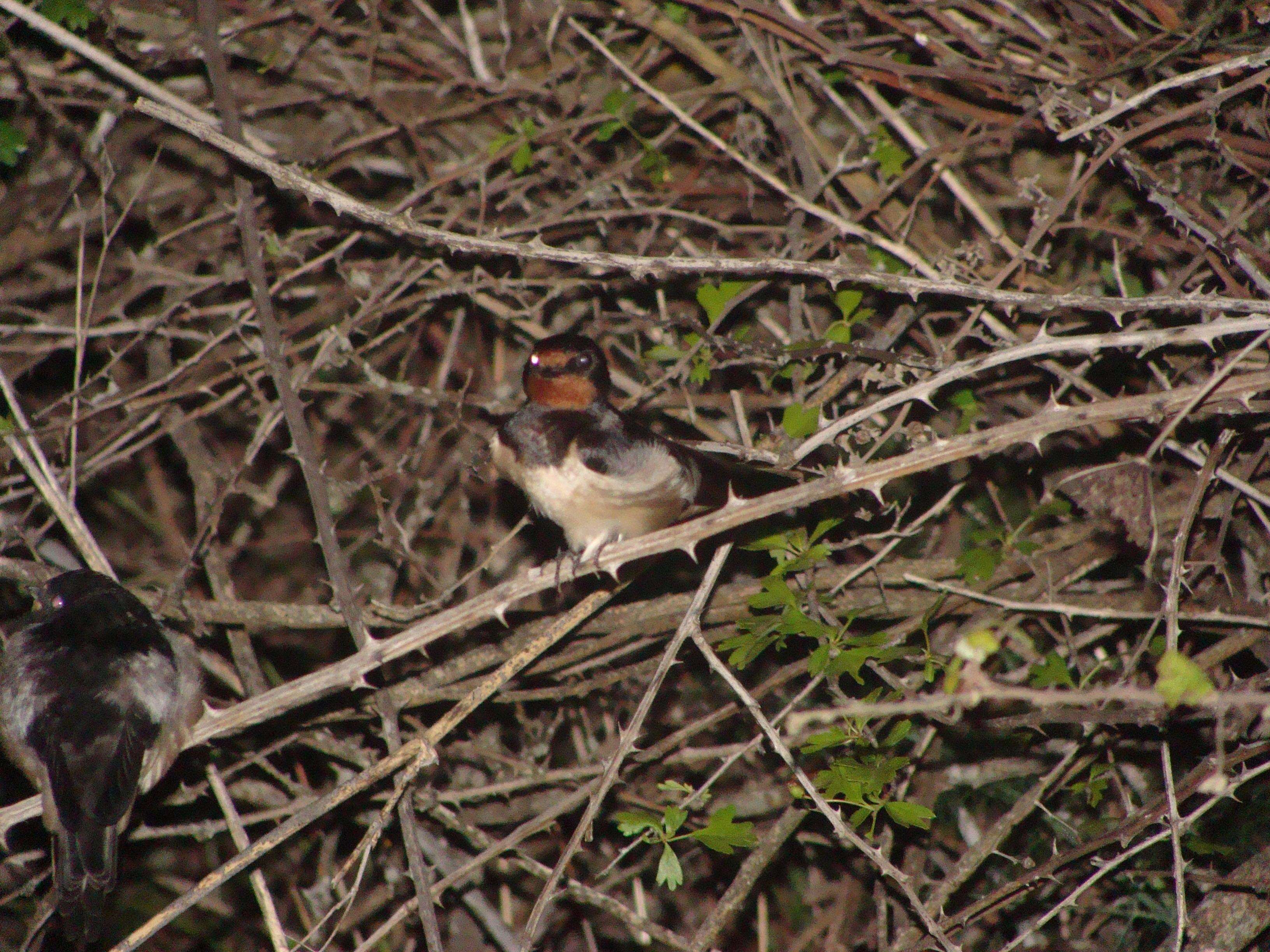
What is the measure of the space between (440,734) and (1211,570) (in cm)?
244

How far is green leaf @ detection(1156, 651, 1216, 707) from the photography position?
1.57 metres

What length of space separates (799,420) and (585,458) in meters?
0.66

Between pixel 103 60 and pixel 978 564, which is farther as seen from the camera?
pixel 103 60

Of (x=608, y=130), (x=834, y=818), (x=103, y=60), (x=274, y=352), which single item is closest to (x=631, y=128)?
(x=608, y=130)

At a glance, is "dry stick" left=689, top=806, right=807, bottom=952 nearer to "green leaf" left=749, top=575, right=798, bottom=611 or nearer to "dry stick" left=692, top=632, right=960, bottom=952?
"dry stick" left=692, top=632, right=960, bottom=952

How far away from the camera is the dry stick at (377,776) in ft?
8.56

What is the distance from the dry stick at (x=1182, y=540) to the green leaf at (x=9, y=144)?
372 centimetres

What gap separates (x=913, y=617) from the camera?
3.43 metres

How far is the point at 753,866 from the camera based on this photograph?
11.1 ft

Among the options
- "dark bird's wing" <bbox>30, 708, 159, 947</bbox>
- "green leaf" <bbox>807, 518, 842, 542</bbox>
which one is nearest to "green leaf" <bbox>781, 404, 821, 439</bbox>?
"green leaf" <bbox>807, 518, 842, 542</bbox>

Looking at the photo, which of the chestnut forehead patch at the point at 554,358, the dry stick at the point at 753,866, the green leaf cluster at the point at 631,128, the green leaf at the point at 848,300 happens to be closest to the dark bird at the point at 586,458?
the chestnut forehead patch at the point at 554,358

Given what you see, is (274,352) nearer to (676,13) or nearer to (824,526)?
(824,526)

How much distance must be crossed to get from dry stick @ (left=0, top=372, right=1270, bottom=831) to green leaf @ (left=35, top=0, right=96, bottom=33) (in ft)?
7.61

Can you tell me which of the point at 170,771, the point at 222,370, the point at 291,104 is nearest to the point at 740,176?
the point at 291,104
